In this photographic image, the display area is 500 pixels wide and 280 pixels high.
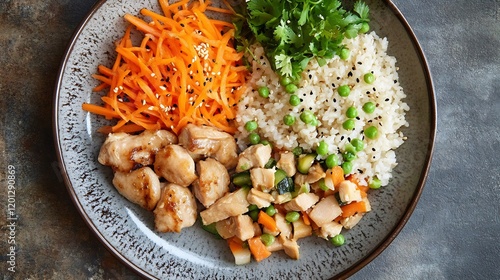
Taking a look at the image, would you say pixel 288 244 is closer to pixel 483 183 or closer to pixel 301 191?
pixel 301 191

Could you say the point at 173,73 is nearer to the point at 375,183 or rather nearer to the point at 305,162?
the point at 305,162

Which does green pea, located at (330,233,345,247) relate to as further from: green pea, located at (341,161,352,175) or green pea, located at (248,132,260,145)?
green pea, located at (248,132,260,145)

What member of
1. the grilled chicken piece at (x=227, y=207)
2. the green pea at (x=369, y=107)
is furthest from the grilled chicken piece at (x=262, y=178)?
the green pea at (x=369, y=107)

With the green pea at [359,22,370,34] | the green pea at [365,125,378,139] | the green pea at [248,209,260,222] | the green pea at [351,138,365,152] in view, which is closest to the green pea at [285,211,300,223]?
the green pea at [248,209,260,222]

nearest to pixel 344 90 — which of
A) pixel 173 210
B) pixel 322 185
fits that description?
pixel 322 185

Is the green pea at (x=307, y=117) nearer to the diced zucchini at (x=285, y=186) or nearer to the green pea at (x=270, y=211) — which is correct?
the diced zucchini at (x=285, y=186)

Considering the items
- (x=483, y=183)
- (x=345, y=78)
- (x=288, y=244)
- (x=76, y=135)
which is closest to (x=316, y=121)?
(x=345, y=78)
